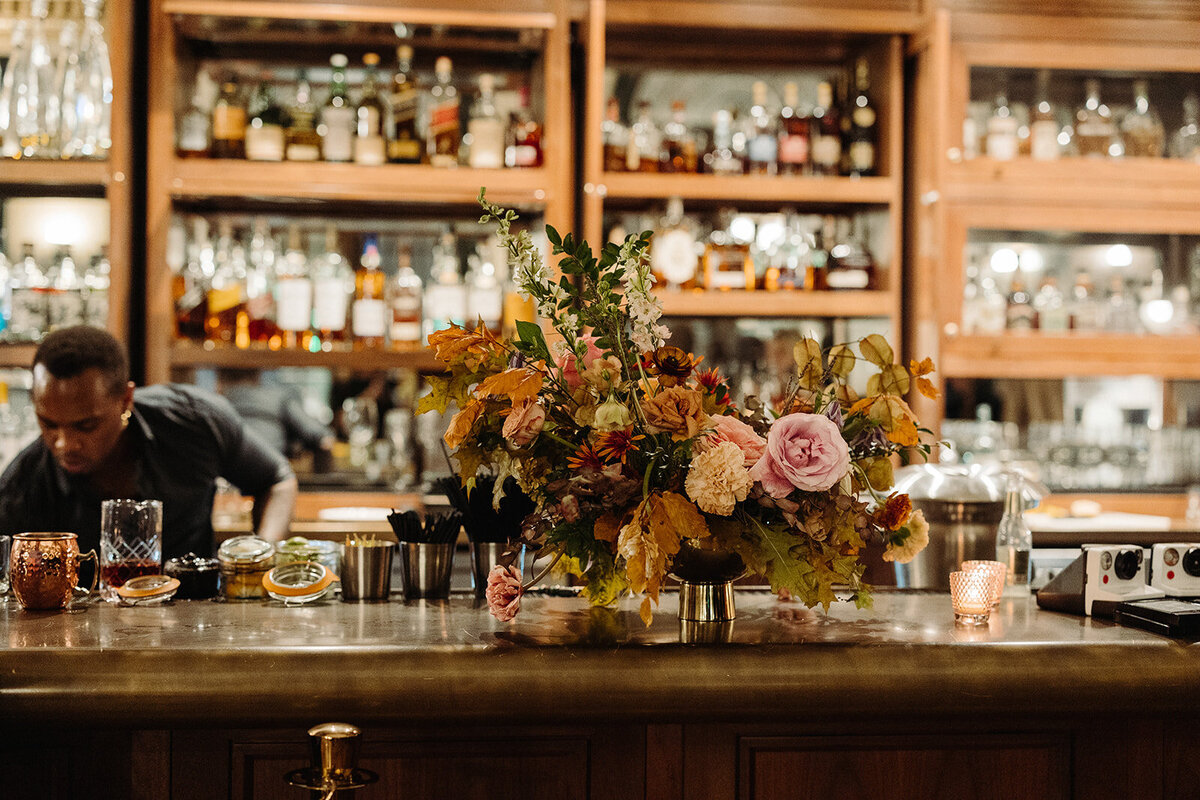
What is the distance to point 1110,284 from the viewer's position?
10.6ft

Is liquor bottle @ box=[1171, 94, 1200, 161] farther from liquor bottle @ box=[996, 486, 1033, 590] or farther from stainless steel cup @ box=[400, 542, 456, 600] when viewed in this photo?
stainless steel cup @ box=[400, 542, 456, 600]

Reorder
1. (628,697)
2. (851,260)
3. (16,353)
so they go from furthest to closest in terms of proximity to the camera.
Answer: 1. (851,260)
2. (16,353)
3. (628,697)

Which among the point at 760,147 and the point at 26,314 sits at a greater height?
the point at 760,147

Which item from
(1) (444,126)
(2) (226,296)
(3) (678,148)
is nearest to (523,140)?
(1) (444,126)

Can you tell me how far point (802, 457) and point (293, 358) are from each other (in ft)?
6.66

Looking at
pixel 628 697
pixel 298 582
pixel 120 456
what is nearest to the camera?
pixel 628 697

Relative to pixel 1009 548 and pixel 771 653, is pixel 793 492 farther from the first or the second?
pixel 1009 548

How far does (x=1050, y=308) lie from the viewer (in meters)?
3.20

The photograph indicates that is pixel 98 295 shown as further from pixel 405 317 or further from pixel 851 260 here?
pixel 851 260

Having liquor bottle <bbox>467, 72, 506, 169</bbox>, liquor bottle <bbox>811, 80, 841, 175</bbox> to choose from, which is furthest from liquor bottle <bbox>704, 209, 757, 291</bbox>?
liquor bottle <bbox>467, 72, 506, 169</bbox>

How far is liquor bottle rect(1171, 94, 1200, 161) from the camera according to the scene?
320 centimetres

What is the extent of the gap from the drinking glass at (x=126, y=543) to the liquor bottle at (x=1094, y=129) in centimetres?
281

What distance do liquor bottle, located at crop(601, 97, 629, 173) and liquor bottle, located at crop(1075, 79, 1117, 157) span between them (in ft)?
4.44

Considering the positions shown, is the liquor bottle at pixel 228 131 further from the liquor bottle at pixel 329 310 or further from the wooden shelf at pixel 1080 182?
the wooden shelf at pixel 1080 182
